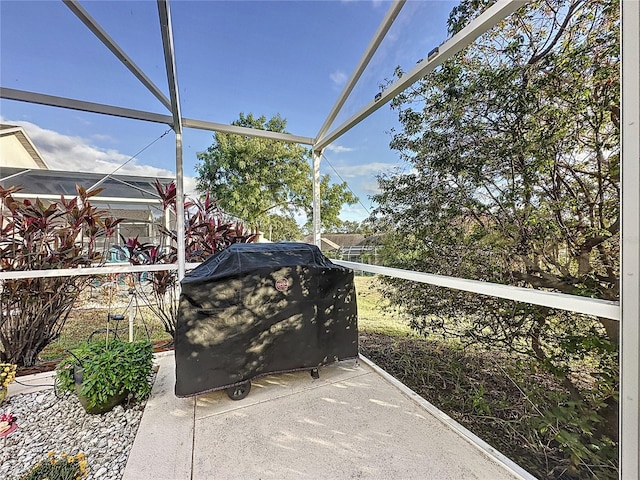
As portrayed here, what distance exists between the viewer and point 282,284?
7.79 ft

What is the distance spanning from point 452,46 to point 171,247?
3438 millimetres

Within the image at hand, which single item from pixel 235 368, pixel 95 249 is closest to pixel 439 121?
pixel 235 368

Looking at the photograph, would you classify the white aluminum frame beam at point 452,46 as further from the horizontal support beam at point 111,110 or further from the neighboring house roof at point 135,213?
the neighboring house roof at point 135,213

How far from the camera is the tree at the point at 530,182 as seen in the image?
163 cm

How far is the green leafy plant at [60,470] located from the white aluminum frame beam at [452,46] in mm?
3172

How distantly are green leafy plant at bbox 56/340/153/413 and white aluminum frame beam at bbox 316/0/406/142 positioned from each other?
9.99ft

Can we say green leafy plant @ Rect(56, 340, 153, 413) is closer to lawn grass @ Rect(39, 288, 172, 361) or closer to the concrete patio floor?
the concrete patio floor

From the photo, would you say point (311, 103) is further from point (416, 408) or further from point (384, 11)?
point (416, 408)

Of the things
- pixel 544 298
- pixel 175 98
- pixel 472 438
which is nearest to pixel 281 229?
pixel 175 98

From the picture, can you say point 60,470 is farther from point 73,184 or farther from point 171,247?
point 73,184

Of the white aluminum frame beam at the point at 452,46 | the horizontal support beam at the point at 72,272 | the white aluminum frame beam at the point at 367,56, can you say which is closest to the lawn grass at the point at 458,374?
the horizontal support beam at the point at 72,272

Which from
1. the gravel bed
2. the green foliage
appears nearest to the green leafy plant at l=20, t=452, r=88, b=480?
the gravel bed

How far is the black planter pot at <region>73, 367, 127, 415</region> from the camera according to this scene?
2074 millimetres

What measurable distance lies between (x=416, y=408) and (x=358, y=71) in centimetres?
302
